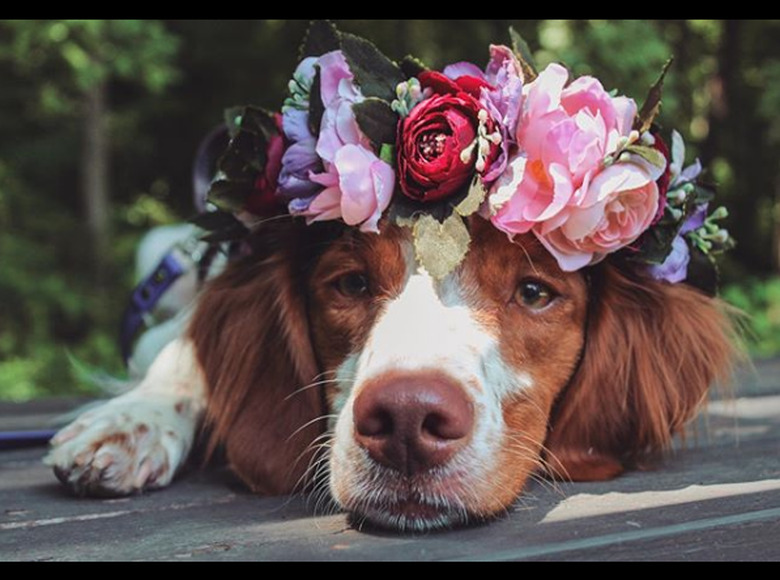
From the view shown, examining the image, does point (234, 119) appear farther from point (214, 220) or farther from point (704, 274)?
point (704, 274)

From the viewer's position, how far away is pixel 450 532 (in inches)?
74.5

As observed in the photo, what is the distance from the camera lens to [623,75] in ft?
28.2

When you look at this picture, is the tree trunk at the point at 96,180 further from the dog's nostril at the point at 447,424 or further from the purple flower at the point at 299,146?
the dog's nostril at the point at 447,424

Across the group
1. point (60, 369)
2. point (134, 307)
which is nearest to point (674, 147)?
point (134, 307)

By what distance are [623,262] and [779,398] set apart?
52.3 inches

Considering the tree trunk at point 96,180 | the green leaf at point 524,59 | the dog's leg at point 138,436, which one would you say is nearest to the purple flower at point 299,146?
the green leaf at point 524,59

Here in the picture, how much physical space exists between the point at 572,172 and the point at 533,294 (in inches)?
11.6

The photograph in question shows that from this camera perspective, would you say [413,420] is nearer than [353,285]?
Yes

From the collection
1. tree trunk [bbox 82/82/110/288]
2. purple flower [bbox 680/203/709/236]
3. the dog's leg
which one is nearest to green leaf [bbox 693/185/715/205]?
purple flower [bbox 680/203/709/236]

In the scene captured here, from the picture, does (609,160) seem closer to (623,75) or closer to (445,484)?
(445,484)

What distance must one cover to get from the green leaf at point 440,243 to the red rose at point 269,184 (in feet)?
1.41

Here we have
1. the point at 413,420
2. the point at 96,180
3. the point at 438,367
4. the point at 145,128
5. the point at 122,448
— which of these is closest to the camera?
the point at 413,420

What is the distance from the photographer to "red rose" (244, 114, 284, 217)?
7.97ft

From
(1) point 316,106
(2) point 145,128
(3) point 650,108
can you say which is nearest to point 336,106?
(1) point 316,106
